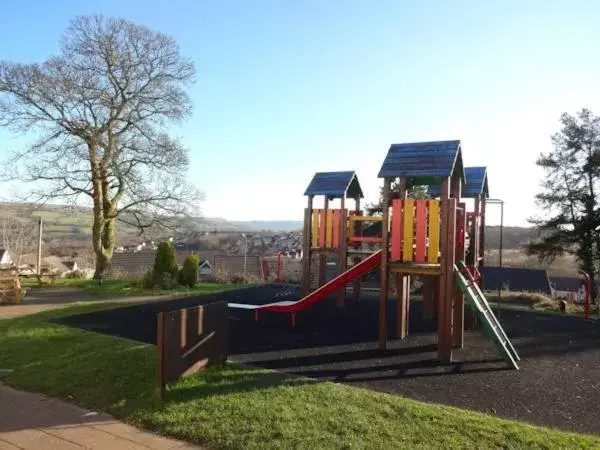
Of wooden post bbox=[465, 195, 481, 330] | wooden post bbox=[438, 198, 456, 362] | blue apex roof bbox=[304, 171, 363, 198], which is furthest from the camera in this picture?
blue apex roof bbox=[304, 171, 363, 198]

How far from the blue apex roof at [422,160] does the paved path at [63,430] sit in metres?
4.90

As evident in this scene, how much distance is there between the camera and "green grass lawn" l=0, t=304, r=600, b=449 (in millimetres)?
3887

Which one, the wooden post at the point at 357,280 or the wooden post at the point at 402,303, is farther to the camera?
the wooden post at the point at 357,280

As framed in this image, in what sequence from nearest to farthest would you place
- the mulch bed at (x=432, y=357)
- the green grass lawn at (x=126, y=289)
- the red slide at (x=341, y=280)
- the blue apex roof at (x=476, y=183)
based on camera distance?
the mulch bed at (x=432, y=357), the red slide at (x=341, y=280), the blue apex roof at (x=476, y=183), the green grass lawn at (x=126, y=289)

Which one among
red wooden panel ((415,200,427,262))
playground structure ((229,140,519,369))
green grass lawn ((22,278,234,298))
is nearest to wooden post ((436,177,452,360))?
playground structure ((229,140,519,369))

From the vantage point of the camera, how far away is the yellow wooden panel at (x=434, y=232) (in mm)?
7199

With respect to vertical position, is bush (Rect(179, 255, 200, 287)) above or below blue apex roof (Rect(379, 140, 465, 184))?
below

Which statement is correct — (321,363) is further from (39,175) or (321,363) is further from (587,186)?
(587,186)

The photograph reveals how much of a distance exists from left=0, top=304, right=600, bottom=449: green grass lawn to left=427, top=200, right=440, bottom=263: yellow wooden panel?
9.24ft

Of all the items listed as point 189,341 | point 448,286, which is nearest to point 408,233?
point 448,286

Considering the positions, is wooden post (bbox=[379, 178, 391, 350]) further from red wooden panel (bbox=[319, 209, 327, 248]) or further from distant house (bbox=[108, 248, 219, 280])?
distant house (bbox=[108, 248, 219, 280])

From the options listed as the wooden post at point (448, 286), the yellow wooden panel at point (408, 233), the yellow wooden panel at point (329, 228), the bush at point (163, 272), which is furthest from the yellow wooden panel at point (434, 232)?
the bush at point (163, 272)

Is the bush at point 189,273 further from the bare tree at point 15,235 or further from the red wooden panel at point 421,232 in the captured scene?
the bare tree at point 15,235

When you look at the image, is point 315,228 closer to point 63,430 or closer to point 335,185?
point 335,185
